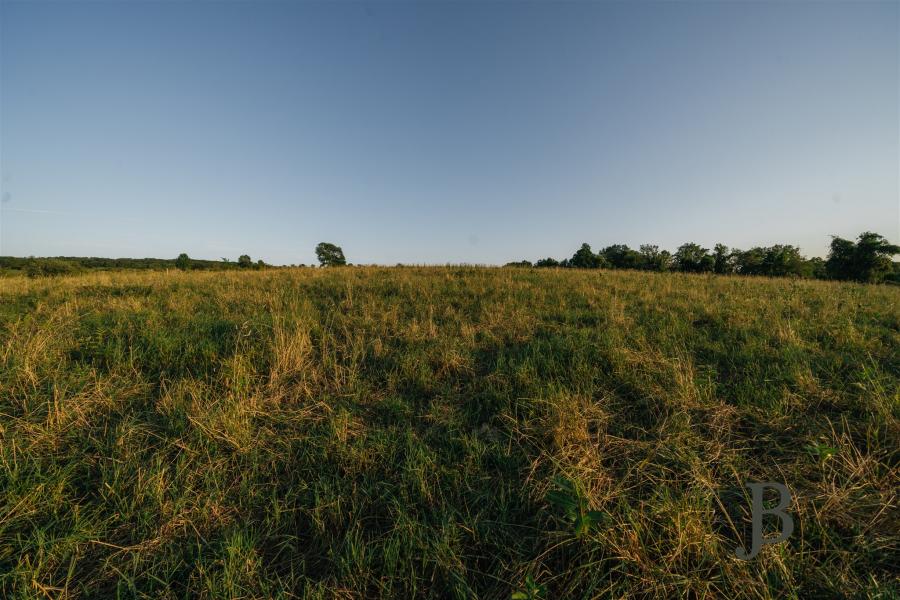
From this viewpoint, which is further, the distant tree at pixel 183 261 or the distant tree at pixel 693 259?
the distant tree at pixel 693 259

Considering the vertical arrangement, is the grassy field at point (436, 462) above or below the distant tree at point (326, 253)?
below

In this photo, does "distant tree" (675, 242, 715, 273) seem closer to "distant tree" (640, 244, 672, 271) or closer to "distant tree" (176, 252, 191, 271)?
"distant tree" (640, 244, 672, 271)

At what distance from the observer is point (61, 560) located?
167cm

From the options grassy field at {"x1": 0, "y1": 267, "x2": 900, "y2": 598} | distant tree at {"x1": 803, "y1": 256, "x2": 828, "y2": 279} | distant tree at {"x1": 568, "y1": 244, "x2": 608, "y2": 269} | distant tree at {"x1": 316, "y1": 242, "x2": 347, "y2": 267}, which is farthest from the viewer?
distant tree at {"x1": 316, "y1": 242, "x2": 347, "y2": 267}

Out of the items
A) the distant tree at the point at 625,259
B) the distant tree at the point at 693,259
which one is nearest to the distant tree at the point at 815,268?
the distant tree at the point at 693,259

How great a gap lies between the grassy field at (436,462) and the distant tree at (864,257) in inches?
2167

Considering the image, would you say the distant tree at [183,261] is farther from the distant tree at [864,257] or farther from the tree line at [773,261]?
the distant tree at [864,257]

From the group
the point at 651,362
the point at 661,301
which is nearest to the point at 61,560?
the point at 651,362

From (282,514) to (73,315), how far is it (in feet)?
19.8

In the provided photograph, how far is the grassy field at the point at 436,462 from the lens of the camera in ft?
5.30

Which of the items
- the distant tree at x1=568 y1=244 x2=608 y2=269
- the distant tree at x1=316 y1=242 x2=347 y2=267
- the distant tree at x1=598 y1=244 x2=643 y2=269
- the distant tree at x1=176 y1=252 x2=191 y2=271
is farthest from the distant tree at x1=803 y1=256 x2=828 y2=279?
the distant tree at x1=176 y1=252 x2=191 y2=271

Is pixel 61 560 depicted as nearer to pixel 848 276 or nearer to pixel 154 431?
pixel 154 431

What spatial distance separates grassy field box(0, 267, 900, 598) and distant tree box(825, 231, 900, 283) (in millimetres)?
55046

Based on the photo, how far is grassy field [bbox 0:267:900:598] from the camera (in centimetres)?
162
